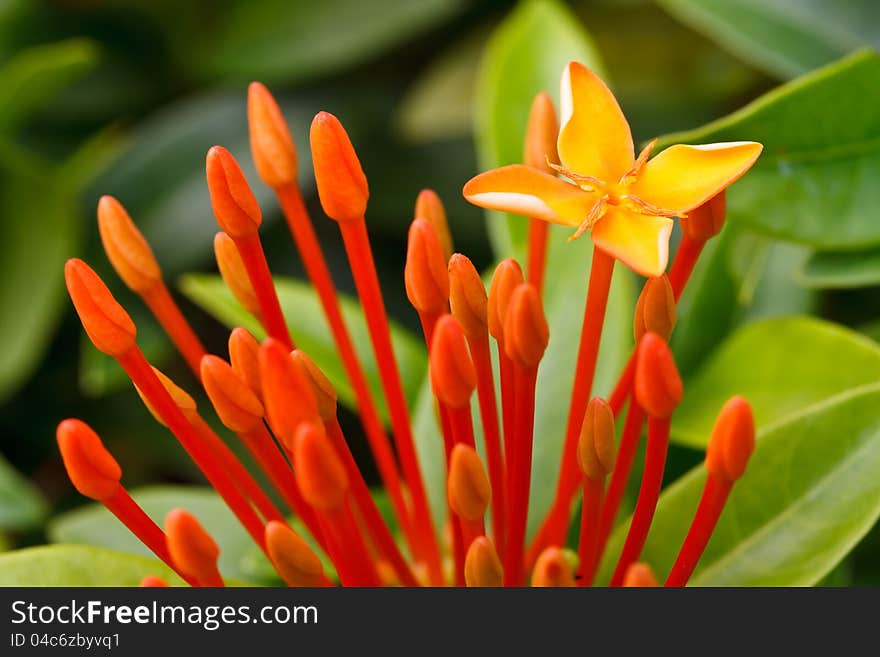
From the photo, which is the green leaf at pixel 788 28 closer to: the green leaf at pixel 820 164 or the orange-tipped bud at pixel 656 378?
the green leaf at pixel 820 164

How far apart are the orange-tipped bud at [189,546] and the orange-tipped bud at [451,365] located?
0.35ft

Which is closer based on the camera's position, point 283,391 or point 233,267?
point 283,391

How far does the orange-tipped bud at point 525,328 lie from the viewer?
0.41 meters

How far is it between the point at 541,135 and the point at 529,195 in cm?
14

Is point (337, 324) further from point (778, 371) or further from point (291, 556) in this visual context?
point (778, 371)

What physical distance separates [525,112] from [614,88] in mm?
238

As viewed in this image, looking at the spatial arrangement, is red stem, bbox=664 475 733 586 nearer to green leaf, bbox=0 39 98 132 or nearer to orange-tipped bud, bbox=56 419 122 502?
orange-tipped bud, bbox=56 419 122 502

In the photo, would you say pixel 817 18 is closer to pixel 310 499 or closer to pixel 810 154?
pixel 810 154

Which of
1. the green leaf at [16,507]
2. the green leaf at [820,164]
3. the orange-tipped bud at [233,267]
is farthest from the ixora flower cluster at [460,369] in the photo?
the green leaf at [16,507]

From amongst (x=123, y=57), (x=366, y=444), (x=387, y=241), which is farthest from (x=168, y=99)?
(x=366, y=444)

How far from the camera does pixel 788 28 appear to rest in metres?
0.69

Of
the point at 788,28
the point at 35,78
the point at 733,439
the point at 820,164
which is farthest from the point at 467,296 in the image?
the point at 35,78

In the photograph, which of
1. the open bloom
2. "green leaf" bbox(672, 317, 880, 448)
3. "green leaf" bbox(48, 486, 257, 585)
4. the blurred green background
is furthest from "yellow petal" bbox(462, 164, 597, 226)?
the blurred green background

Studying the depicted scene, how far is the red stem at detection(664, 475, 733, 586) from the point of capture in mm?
420
